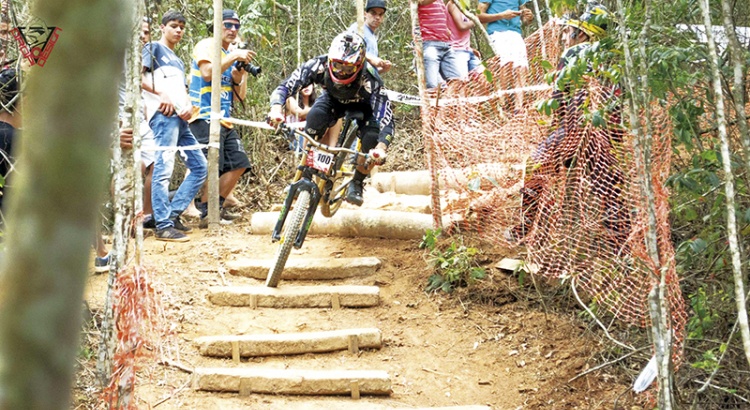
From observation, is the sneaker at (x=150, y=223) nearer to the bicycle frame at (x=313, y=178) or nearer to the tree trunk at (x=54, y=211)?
the bicycle frame at (x=313, y=178)

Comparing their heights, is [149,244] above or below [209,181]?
below

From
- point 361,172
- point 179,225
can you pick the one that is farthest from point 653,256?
point 179,225

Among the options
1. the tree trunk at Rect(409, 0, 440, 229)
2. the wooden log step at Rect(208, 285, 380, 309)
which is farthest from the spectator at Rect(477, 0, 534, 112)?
the wooden log step at Rect(208, 285, 380, 309)

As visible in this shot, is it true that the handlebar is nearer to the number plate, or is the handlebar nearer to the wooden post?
the number plate

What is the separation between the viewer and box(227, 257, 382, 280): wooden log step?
23.7ft

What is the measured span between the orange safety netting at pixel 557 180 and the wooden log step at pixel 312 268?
2.81 ft

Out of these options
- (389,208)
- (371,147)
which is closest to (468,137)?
(371,147)

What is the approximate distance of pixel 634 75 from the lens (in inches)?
157

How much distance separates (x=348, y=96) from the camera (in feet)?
23.3

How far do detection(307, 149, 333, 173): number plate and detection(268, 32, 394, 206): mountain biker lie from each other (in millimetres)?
254

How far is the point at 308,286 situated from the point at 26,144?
6.49 m

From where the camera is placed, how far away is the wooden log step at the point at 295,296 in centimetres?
667

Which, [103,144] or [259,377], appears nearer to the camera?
[103,144]

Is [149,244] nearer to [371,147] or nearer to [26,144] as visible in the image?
[371,147]
